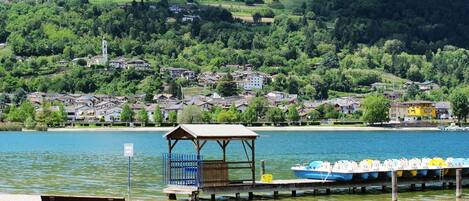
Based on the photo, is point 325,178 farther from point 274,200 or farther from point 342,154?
point 342,154

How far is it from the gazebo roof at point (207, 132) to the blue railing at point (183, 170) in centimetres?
113

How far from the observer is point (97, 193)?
59125 mm

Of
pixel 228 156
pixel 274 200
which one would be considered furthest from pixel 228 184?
pixel 228 156

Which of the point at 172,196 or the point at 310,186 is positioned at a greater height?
the point at 172,196

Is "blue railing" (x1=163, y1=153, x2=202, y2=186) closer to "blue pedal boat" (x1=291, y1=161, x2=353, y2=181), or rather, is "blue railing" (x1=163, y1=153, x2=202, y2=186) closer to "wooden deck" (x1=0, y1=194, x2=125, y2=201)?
"blue pedal boat" (x1=291, y1=161, x2=353, y2=181)

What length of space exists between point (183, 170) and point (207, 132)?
265 centimetres

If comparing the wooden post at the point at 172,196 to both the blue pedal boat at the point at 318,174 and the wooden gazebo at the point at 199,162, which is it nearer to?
the wooden gazebo at the point at 199,162

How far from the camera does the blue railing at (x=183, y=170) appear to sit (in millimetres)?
51206

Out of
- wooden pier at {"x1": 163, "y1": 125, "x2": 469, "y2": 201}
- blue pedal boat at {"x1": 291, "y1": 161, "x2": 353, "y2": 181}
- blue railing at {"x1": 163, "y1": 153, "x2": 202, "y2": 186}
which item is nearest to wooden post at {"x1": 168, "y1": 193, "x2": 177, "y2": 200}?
wooden pier at {"x1": 163, "y1": 125, "x2": 469, "y2": 201}

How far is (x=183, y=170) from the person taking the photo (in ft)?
173

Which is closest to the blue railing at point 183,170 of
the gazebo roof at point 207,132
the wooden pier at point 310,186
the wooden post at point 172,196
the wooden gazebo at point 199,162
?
the wooden gazebo at point 199,162

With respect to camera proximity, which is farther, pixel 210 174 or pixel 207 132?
pixel 210 174

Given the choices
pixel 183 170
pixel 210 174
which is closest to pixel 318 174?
pixel 210 174

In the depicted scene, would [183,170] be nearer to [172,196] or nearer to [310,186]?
[172,196]
